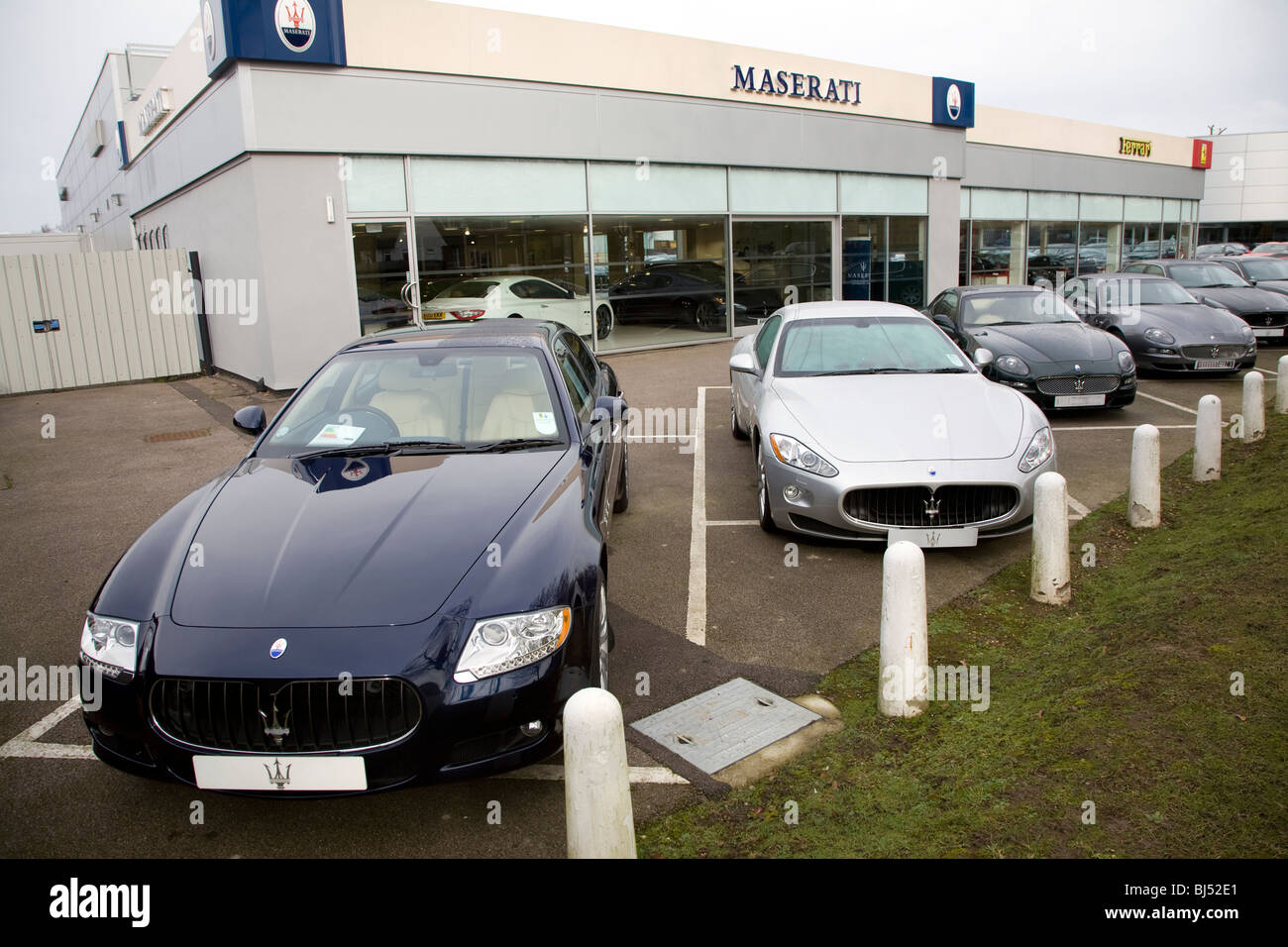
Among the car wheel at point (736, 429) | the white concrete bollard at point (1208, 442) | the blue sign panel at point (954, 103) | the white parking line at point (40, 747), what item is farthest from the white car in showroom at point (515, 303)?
the blue sign panel at point (954, 103)

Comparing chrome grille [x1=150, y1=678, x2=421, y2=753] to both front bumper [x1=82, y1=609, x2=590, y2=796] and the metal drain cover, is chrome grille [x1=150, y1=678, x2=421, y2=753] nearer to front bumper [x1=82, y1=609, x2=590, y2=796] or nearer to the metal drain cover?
front bumper [x1=82, y1=609, x2=590, y2=796]

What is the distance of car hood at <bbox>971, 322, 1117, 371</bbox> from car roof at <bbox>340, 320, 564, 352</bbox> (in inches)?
255

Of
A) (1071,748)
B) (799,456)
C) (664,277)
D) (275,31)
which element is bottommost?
(1071,748)

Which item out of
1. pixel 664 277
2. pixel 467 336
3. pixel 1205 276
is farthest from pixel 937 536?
pixel 1205 276

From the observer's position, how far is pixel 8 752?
3719 millimetres

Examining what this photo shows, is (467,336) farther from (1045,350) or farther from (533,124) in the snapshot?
(533,124)

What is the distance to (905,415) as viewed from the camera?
606 centimetres

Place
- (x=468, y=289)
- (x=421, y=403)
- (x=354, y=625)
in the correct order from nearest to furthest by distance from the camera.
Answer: (x=354, y=625) < (x=421, y=403) < (x=468, y=289)

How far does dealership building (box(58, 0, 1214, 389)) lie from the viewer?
12.4m

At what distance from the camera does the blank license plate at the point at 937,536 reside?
18.0 ft

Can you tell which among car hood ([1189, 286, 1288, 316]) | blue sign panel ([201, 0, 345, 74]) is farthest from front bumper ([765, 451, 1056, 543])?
car hood ([1189, 286, 1288, 316])

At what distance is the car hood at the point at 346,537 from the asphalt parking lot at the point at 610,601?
0.77 meters

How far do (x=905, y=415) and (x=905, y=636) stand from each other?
257cm

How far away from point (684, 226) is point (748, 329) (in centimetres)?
294
